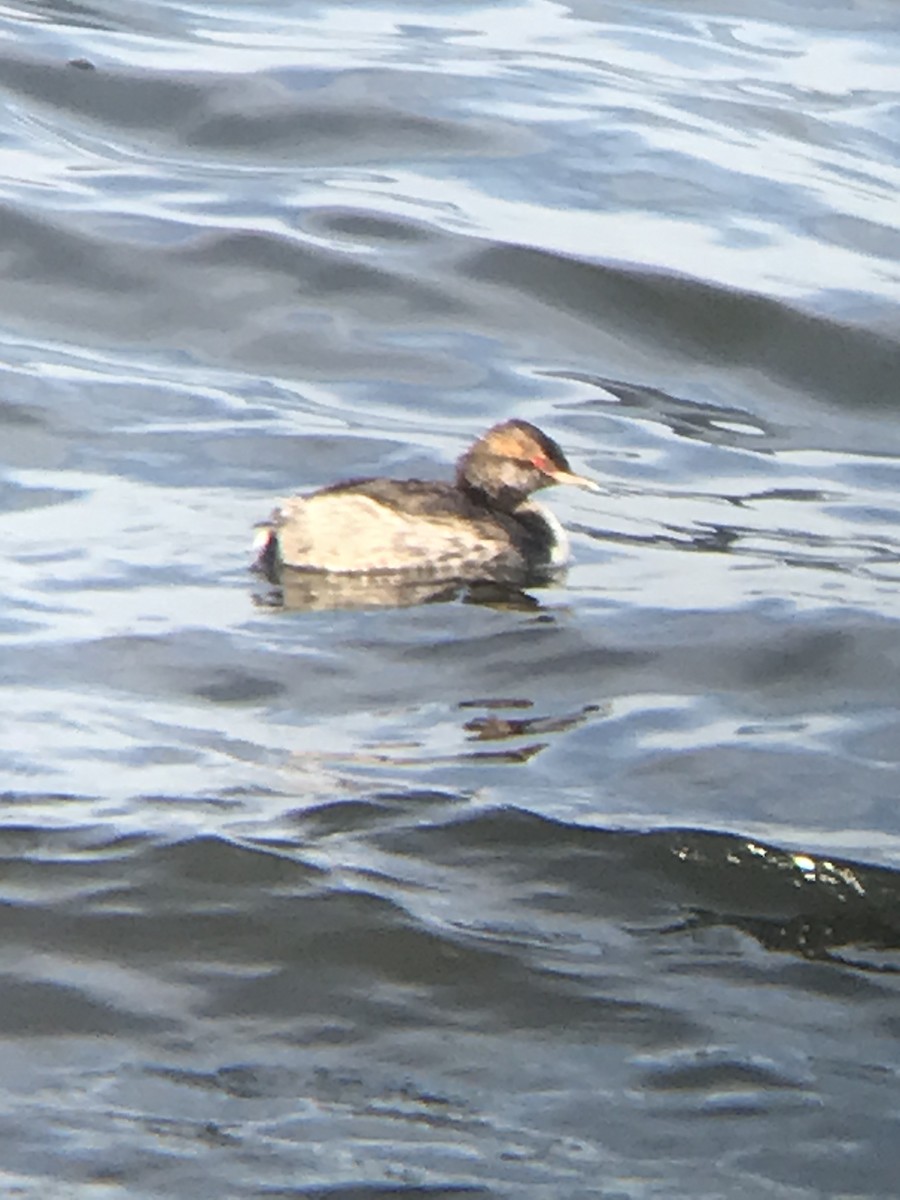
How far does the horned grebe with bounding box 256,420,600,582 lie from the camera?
9859 millimetres

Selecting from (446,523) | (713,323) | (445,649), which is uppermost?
(713,323)

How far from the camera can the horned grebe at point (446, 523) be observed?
9859mm

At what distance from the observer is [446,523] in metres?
10.3

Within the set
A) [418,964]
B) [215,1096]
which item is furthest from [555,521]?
[215,1096]

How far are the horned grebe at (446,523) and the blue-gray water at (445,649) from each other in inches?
8.4

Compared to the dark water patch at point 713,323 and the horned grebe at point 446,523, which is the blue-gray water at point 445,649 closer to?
the dark water patch at point 713,323

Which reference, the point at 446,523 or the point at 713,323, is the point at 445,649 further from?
the point at 713,323

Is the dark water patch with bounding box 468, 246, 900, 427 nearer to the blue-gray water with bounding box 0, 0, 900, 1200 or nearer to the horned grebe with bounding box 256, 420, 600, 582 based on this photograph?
the blue-gray water with bounding box 0, 0, 900, 1200

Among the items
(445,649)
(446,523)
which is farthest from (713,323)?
(445,649)

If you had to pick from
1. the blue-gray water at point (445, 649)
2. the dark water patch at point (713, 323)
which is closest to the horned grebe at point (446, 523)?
the blue-gray water at point (445, 649)

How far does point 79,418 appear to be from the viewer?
11.5 meters

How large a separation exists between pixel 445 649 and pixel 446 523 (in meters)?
1.28

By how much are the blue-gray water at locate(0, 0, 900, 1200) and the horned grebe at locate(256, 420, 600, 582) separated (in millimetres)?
212

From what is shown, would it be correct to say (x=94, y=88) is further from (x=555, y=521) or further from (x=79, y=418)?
(x=555, y=521)
